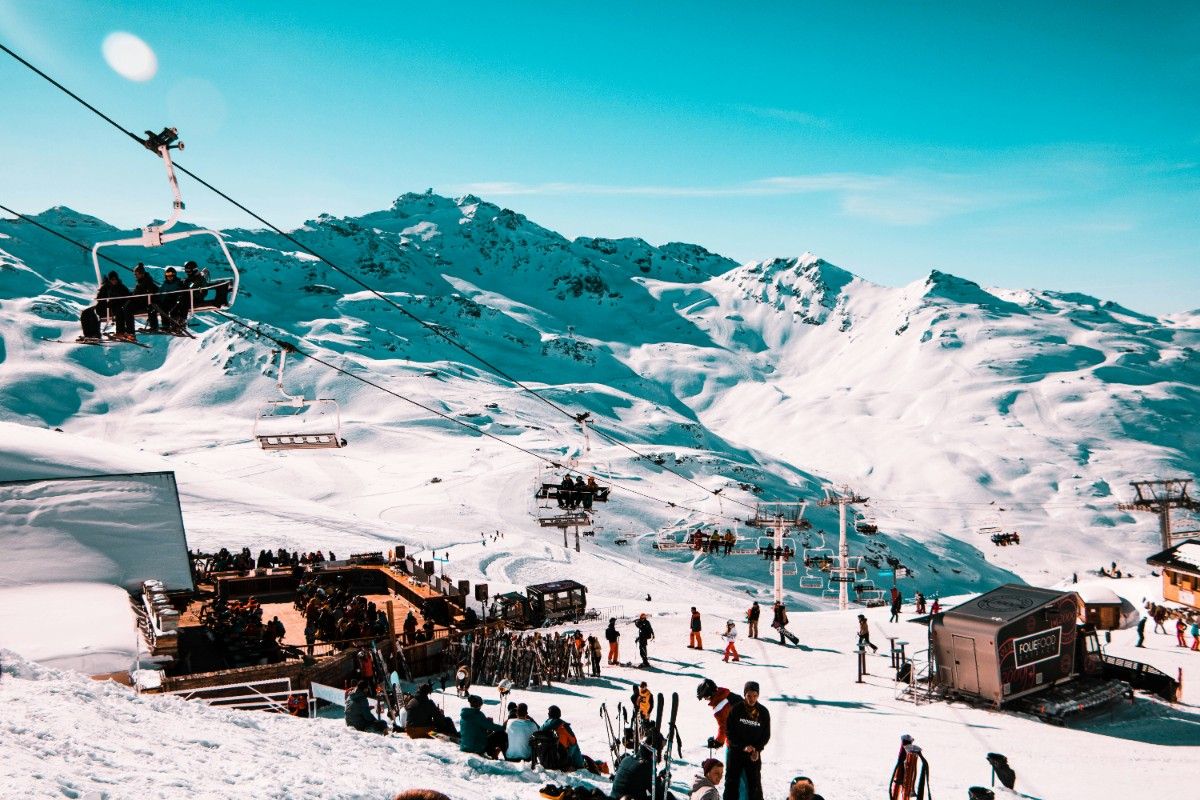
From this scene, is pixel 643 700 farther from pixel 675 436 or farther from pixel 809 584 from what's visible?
pixel 675 436

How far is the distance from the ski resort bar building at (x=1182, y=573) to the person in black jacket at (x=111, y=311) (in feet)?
Result: 121

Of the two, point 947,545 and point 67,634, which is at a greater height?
point 67,634

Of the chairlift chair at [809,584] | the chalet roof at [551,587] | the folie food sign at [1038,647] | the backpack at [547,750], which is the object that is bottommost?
the chairlift chair at [809,584]

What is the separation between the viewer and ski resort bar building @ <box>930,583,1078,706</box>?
57.2 ft

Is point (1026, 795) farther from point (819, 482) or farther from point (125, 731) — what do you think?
point (819, 482)

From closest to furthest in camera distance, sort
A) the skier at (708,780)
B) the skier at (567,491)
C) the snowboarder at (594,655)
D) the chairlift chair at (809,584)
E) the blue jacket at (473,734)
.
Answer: the skier at (708,780), the blue jacket at (473,734), the snowboarder at (594,655), the skier at (567,491), the chairlift chair at (809,584)

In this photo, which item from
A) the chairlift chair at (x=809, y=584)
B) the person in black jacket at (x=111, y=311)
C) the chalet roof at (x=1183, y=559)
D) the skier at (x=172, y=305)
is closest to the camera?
the person in black jacket at (x=111, y=311)

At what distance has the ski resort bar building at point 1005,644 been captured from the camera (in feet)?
57.2

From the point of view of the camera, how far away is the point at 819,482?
132 m

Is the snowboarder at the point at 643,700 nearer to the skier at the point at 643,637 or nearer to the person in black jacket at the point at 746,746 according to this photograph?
the person in black jacket at the point at 746,746

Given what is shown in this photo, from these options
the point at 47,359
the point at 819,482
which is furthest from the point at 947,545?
the point at 47,359

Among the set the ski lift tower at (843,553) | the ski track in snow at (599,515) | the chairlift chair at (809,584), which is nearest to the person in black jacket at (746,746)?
the ski track in snow at (599,515)

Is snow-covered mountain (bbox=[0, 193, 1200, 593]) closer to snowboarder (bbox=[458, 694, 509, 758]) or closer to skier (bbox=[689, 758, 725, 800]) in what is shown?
snowboarder (bbox=[458, 694, 509, 758])

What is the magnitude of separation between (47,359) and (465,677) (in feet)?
560
